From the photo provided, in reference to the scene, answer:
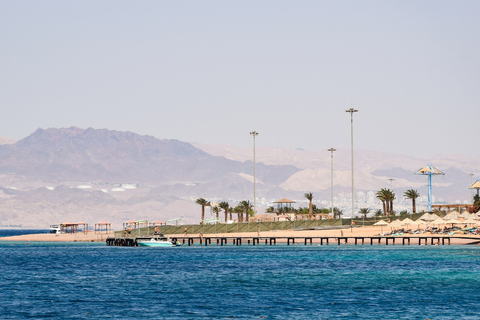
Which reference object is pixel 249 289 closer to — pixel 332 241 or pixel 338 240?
pixel 338 240

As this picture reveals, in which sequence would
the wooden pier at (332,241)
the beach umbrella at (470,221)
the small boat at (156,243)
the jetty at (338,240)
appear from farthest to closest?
the small boat at (156,243), the beach umbrella at (470,221), the wooden pier at (332,241), the jetty at (338,240)

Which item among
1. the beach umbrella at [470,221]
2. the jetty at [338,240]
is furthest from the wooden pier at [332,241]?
the beach umbrella at [470,221]

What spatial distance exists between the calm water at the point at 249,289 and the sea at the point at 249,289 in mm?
71

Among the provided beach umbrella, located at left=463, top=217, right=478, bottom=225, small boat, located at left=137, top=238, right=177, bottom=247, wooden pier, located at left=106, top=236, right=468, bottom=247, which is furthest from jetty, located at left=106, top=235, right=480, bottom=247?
beach umbrella, located at left=463, top=217, right=478, bottom=225

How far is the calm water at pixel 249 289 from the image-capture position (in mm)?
49906

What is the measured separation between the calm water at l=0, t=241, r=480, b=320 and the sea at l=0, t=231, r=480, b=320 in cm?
7

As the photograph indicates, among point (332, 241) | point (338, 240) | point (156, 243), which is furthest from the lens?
point (332, 241)

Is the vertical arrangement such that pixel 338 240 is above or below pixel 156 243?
above

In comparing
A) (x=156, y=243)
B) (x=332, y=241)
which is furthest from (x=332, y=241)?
(x=156, y=243)

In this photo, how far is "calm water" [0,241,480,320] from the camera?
164 ft

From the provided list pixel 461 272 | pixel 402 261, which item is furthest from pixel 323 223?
pixel 461 272

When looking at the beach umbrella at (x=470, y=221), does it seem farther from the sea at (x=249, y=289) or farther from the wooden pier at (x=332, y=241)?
the sea at (x=249, y=289)

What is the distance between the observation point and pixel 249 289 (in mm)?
62875

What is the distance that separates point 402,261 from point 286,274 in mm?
21937
